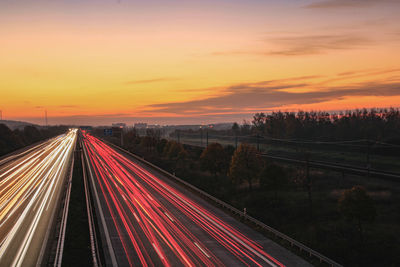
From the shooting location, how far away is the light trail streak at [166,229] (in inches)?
874

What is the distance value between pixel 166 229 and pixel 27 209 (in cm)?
1704

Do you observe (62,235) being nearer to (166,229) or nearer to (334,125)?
(166,229)

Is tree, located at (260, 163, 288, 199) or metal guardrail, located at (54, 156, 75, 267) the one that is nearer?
metal guardrail, located at (54, 156, 75, 267)

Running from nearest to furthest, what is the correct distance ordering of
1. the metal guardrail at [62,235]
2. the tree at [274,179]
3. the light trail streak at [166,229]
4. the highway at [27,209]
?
the metal guardrail at [62,235]
the light trail streak at [166,229]
the highway at [27,209]
the tree at [274,179]

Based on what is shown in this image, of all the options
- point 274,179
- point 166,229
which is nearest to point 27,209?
point 166,229

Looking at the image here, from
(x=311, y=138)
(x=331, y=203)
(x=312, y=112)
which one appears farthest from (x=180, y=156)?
(x=312, y=112)

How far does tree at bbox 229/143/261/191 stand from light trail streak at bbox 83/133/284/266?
1064 centimetres

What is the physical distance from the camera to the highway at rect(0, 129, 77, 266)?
22.5 metres

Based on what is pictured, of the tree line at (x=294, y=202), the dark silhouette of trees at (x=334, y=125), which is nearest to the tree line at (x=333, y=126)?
the dark silhouette of trees at (x=334, y=125)

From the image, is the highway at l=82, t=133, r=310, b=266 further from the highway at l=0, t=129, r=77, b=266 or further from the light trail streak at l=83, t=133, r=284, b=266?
the highway at l=0, t=129, r=77, b=266

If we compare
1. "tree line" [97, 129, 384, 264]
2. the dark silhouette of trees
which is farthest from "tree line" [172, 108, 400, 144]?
"tree line" [97, 129, 384, 264]

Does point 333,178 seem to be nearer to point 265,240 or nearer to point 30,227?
point 265,240

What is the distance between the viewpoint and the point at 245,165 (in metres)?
48.8

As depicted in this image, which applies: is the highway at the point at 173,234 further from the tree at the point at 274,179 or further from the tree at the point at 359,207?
the tree at the point at 274,179
